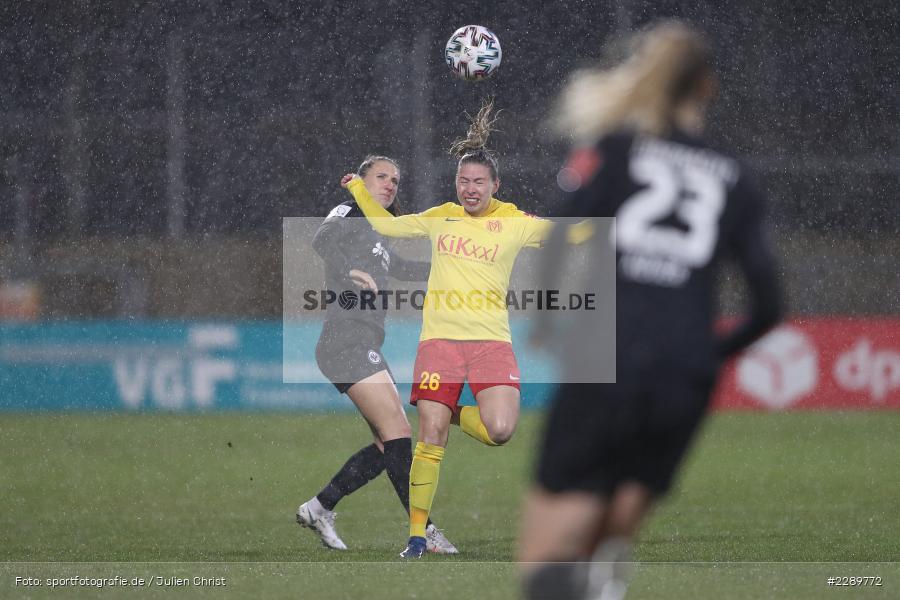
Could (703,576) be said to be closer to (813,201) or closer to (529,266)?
(529,266)

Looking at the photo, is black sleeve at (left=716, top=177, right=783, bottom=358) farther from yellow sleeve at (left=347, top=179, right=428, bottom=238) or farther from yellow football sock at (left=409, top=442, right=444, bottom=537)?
yellow sleeve at (left=347, top=179, right=428, bottom=238)

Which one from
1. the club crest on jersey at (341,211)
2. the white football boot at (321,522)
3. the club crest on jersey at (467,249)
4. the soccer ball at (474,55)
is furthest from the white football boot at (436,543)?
the soccer ball at (474,55)

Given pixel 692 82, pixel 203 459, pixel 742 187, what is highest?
pixel 692 82

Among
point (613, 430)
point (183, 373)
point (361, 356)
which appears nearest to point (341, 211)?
point (361, 356)

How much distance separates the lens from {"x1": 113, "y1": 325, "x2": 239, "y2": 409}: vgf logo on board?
15945 mm

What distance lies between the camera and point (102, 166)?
25.6 meters

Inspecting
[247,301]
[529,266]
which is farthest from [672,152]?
[247,301]

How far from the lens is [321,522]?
7309mm

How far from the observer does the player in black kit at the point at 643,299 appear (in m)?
2.90

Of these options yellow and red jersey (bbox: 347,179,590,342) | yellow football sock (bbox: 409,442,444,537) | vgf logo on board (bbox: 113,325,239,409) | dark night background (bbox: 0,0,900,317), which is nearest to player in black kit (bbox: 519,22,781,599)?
yellow football sock (bbox: 409,442,444,537)

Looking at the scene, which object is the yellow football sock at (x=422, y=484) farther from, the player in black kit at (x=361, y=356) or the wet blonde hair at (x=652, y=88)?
the wet blonde hair at (x=652, y=88)

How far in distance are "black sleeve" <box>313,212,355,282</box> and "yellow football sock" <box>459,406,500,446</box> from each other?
106 centimetres

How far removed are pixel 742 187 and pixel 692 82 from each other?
27cm

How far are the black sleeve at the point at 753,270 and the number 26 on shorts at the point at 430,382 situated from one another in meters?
3.85
